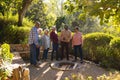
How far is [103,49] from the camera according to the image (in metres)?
14.0

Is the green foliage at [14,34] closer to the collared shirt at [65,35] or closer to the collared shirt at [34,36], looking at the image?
the collared shirt at [65,35]

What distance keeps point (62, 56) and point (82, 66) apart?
199 centimetres

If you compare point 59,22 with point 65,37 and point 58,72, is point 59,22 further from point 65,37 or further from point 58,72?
point 58,72

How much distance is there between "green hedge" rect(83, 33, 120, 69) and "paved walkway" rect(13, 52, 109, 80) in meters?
0.59

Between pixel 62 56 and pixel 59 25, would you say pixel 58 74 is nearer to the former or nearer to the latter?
pixel 62 56

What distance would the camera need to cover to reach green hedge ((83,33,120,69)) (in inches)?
514

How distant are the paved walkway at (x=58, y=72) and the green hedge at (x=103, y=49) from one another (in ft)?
1.94

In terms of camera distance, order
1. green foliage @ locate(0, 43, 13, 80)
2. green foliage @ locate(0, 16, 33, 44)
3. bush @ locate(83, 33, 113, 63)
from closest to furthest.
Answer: green foliage @ locate(0, 43, 13, 80)
bush @ locate(83, 33, 113, 63)
green foliage @ locate(0, 16, 33, 44)

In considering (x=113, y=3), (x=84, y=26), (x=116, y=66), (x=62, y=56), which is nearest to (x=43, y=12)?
(x=84, y=26)

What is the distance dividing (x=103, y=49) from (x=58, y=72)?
3299 millimetres

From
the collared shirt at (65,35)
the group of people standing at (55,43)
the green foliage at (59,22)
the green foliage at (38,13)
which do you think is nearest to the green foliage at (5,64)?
the group of people standing at (55,43)

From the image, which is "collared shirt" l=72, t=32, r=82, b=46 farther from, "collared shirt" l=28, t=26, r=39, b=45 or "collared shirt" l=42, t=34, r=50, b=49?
"collared shirt" l=28, t=26, r=39, b=45

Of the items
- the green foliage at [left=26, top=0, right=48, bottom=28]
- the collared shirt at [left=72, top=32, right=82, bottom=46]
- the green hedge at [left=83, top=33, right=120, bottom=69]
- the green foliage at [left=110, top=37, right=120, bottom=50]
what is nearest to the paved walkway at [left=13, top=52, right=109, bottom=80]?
the green hedge at [left=83, top=33, right=120, bottom=69]

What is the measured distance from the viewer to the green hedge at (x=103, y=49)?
514 inches
